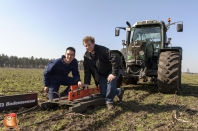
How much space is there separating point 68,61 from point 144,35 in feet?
13.5

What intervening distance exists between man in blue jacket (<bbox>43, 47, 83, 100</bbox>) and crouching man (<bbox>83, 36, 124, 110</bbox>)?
0.42 metres

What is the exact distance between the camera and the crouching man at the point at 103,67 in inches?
164

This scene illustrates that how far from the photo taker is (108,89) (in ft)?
14.4

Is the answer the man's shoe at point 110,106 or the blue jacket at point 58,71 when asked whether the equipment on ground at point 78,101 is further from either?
the blue jacket at point 58,71

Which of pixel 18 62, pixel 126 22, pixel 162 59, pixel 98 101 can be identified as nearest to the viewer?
pixel 98 101

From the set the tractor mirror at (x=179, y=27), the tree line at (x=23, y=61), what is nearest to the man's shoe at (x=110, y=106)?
the tractor mirror at (x=179, y=27)

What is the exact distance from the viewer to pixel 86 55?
15.0 feet

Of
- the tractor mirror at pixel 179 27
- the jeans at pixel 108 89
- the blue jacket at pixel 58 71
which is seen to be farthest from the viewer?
the tractor mirror at pixel 179 27

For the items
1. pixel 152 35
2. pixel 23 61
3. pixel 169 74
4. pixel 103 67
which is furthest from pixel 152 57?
pixel 23 61

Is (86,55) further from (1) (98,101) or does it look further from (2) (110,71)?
(1) (98,101)

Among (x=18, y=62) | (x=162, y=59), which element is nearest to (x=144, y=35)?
(x=162, y=59)

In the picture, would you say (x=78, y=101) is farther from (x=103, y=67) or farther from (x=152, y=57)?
(x=152, y=57)

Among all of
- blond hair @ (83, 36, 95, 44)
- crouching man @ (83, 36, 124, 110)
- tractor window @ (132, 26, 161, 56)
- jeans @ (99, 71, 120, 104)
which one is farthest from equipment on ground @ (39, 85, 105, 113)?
tractor window @ (132, 26, 161, 56)

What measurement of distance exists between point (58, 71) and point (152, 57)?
13.4ft
